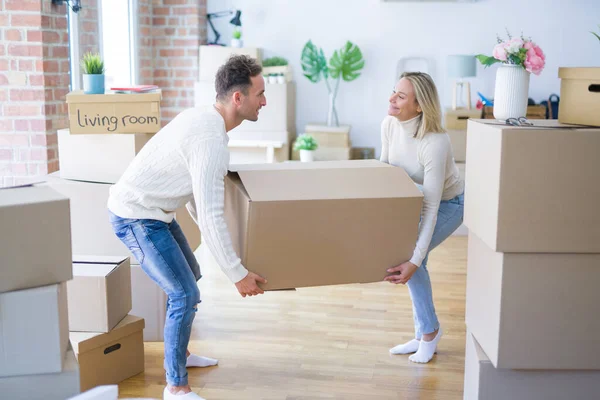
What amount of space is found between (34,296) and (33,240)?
0.15 metres

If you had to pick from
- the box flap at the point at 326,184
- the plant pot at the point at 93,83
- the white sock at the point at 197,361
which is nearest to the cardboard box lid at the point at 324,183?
the box flap at the point at 326,184

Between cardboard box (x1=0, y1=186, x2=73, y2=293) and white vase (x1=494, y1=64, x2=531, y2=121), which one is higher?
white vase (x1=494, y1=64, x2=531, y2=121)

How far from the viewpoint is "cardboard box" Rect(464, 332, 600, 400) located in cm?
212

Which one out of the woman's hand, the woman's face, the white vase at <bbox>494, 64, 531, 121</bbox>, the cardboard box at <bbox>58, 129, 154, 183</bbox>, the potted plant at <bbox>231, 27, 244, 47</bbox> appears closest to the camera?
the white vase at <bbox>494, 64, 531, 121</bbox>

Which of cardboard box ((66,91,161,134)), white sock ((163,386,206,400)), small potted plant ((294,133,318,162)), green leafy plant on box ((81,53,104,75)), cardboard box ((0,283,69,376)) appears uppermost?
green leafy plant on box ((81,53,104,75))

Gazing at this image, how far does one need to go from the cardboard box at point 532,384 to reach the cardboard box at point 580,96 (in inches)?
29.1

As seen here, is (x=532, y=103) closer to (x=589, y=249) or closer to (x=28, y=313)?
(x=589, y=249)

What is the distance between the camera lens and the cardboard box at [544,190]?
194 centimetres

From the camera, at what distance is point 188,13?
5.84 metres

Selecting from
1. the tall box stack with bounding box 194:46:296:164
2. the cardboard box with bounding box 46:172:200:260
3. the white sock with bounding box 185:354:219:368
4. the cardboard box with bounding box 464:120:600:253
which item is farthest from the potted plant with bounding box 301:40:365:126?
the cardboard box with bounding box 464:120:600:253

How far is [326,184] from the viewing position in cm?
239

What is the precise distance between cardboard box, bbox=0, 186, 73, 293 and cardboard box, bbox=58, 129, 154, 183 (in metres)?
1.21

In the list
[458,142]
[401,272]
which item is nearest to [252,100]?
[401,272]

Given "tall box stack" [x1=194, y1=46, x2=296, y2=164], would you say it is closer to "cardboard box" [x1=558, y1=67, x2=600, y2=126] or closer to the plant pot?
the plant pot
